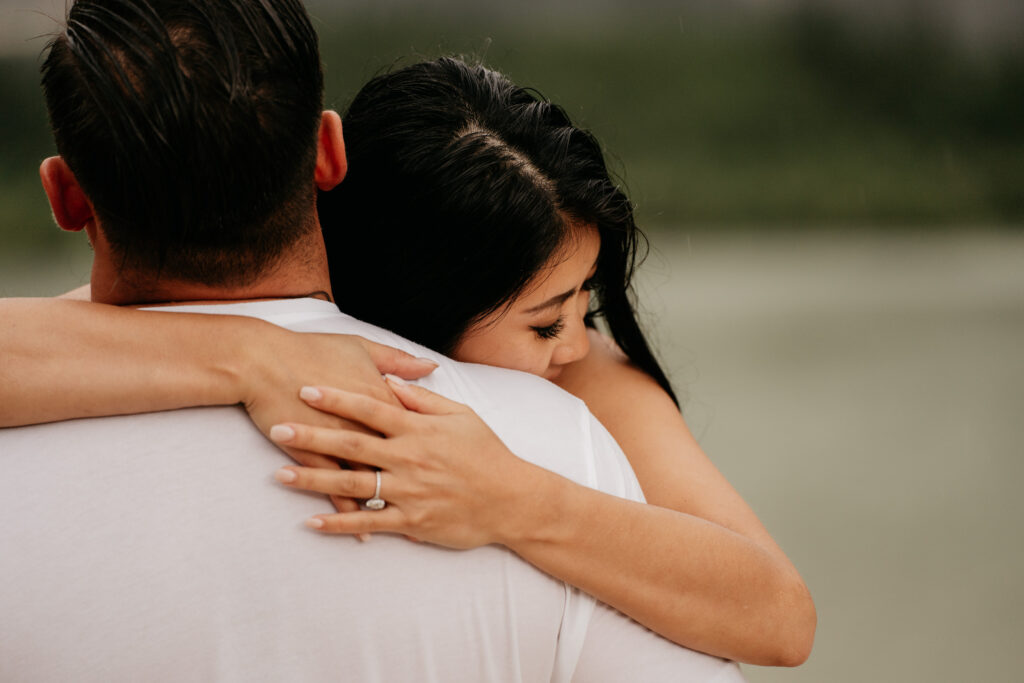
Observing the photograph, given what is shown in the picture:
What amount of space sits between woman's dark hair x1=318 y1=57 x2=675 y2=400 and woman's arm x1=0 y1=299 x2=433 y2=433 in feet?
1.54

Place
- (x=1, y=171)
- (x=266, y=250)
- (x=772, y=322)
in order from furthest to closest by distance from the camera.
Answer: (x=1, y=171), (x=772, y=322), (x=266, y=250)

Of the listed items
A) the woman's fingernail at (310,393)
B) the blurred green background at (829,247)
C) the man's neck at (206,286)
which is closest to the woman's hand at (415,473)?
the woman's fingernail at (310,393)

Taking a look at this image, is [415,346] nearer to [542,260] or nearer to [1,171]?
[542,260]

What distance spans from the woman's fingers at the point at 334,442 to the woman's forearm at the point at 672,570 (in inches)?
5.3

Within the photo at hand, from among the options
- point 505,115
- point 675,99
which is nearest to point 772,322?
point 675,99

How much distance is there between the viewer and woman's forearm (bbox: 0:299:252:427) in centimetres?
77

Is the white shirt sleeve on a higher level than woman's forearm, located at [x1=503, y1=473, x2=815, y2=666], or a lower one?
lower

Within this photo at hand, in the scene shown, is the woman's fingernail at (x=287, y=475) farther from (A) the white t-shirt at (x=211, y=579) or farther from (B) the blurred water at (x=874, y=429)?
(B) the blurred water at (x=874, y=429)

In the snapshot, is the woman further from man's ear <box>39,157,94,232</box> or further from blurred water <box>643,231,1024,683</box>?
blurred water <box>643,231,1024,683</box>

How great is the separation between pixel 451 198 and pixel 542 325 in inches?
8.6

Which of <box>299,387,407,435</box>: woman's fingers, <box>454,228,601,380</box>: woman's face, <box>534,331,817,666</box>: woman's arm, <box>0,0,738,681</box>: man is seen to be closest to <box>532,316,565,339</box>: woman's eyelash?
A: <box>454,228,601,380</box>: woman's face

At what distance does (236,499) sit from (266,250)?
24cm

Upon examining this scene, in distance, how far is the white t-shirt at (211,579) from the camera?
29.0 inches

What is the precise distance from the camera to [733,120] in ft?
29.5
